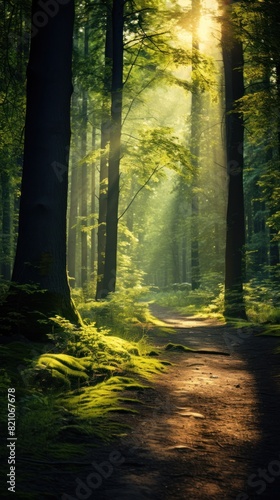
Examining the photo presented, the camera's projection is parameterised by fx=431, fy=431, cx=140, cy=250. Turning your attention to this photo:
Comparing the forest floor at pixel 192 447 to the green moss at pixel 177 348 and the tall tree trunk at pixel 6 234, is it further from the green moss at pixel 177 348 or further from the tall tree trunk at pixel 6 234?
the tall tree trunk at pixel 6 234

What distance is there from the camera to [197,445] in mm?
4133

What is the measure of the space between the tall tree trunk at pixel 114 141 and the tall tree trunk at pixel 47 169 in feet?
16.3

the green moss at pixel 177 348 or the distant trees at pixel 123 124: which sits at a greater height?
the distant trees at pixel 123 124

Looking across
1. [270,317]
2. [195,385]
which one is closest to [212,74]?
[270,317]

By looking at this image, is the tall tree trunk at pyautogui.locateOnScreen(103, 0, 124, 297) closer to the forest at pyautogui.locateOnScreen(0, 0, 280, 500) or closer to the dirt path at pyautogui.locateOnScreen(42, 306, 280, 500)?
the forest at pyautogui.locateOnScreen(0, 0, 280, 500)

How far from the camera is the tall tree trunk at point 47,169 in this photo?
7.38 m

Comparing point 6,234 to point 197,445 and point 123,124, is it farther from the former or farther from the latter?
point 197,445

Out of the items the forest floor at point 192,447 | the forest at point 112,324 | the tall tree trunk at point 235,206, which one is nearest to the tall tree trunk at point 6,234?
the forest at point 112,324

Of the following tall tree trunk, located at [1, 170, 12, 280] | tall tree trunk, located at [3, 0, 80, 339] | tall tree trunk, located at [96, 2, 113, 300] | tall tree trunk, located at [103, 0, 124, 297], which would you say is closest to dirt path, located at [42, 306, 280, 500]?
tall tree trunk, located at [3, 0, 80, 339]

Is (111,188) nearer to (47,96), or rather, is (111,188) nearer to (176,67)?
(176,67)

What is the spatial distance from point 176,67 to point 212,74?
3.52 ft

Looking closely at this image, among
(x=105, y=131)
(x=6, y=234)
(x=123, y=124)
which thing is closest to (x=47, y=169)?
(x=123, y=124)

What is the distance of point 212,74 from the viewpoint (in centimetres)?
1211

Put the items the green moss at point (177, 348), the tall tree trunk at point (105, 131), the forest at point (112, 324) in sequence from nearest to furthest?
the forest at point (112, 324) → the green moss at point (177, 348) → the tall tree trunk at point (105, 131)
